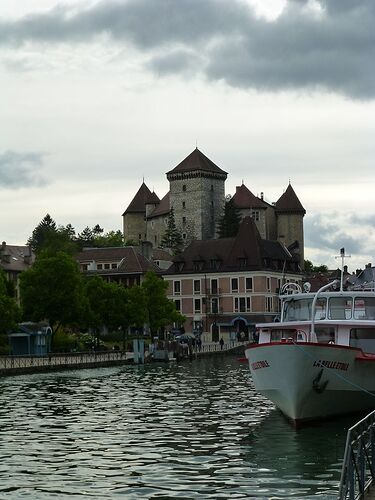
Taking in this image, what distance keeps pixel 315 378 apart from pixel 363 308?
669 centimetres

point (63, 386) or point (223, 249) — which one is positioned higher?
point (223, 249)

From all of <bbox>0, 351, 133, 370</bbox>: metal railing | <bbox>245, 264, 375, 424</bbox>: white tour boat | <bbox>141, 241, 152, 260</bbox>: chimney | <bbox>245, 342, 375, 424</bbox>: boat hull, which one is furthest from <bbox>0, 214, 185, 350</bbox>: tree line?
<bbox>141, 241, 152, 260</bbox>: chimney

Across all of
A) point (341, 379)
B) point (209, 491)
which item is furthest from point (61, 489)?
point (341, 379)

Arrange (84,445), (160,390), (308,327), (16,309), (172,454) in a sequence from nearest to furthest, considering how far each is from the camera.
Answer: (172,454) < (84,445) < (308,327) < (160,390) < (16,309)

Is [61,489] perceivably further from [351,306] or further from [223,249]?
[223,249]

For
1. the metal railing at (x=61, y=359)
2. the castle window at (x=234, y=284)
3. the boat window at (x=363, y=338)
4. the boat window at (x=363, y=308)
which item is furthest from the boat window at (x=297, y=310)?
the castle window at (x=234, y=284)

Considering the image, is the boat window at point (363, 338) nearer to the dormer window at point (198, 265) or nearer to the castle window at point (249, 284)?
the castle window at point (249, 284)

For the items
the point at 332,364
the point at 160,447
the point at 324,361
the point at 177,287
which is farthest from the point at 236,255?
the point at 160,447

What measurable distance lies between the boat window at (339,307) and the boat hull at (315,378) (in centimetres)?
443

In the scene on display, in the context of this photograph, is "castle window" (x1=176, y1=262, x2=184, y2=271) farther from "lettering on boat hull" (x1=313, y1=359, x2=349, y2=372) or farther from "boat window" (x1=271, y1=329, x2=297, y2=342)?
"lettering on boat hull" (x1=313, y1=359, x2=349, y2=372)

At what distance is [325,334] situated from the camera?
138 ft

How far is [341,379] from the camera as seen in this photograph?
38.5 meters

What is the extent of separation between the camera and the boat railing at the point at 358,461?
59.4 ft

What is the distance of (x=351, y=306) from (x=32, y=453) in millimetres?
17346
